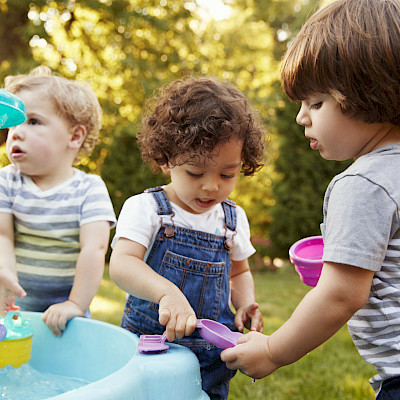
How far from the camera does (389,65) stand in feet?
4.00

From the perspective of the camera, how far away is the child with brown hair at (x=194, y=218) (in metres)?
1.69

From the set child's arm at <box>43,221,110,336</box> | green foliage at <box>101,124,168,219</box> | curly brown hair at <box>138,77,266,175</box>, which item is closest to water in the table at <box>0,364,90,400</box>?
child's arm at <box>43,221,110,336</box>

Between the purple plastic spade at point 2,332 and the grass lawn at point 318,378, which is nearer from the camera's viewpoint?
the purple plastic spade at point 2,332

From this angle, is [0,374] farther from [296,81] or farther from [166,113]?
[296,81]

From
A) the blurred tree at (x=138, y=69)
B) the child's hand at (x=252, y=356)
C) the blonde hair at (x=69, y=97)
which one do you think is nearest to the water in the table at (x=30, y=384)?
the child's hand at (x=252, y=356)

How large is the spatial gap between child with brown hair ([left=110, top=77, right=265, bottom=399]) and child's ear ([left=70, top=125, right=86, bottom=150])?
1.93 feet

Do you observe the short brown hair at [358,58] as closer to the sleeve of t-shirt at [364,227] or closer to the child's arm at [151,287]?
the sleeve of t-shirt at [364,227]

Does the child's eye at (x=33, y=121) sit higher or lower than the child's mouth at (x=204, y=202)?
higher

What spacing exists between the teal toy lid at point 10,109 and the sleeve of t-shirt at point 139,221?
1.58ft

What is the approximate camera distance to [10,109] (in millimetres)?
1379

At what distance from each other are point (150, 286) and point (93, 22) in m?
9.79

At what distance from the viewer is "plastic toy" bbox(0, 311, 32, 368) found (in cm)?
164

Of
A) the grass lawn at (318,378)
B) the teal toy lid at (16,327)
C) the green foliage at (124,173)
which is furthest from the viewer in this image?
the green foliage at (124,173)

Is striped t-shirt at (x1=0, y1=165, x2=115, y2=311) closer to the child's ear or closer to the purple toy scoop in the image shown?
the child's ear
